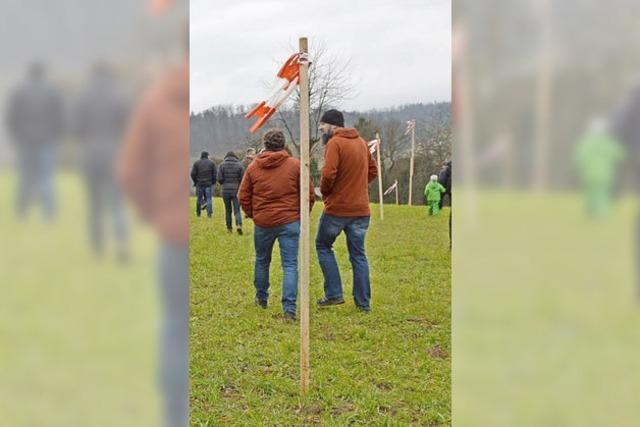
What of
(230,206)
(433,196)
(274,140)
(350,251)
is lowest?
(350,251)

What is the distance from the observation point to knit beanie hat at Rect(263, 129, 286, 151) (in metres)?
5.46

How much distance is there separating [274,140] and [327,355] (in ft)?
6.34

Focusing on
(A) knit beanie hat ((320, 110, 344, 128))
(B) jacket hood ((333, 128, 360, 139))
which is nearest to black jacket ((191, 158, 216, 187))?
(A) knit beanie hat ((320, 110, 344, 128))

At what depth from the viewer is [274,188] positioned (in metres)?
5.50
